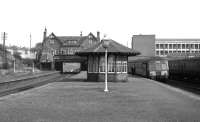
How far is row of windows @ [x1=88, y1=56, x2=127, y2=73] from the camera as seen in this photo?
26719 millimetres

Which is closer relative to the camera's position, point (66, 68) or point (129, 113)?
point (129, 113)

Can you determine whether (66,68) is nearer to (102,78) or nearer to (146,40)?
(146,40)

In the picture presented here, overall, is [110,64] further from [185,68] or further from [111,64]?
[185,68]

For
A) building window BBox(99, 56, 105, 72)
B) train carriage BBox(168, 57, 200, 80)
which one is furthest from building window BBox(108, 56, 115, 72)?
train carriage BBox(168, 57, 200, 80)

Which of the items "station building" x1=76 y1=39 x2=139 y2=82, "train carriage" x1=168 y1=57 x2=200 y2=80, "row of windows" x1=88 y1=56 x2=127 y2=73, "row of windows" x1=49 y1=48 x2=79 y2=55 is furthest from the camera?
"row of windows" x1=49 y1=48 x2=79 y2=55

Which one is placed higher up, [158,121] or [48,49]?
[48,49]

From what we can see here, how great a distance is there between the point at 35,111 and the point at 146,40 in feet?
275

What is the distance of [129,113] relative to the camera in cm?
1019

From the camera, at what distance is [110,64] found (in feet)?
87.6

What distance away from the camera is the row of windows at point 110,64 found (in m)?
26.7

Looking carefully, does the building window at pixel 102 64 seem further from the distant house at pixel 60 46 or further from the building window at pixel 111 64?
the distant house at pixel 60 46

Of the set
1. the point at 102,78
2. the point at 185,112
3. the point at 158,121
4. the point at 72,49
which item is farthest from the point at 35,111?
the point at 72,49

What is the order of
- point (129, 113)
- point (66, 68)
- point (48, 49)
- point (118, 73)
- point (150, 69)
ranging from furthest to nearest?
1. point (48, 49)
2. point (66, 68)
3. point (150, 69)
4. point (118, 73)
5. point (129, 113)

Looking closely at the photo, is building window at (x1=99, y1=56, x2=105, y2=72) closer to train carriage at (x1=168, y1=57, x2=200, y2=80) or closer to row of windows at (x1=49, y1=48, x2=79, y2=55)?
train carriage at (x1=168, y1=57, x2=200, y2=80)
